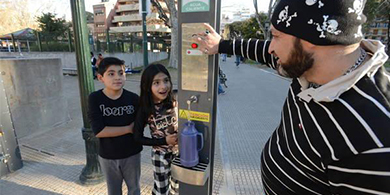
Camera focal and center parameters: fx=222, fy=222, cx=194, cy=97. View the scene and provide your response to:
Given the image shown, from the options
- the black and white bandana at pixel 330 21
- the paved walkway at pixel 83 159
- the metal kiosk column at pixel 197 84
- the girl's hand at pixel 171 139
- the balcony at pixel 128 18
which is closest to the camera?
the black and white bandana at pixel 330 21

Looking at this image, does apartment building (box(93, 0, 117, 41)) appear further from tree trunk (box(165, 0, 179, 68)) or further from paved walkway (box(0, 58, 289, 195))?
paved walkway (box(0, 58, 289, 195))

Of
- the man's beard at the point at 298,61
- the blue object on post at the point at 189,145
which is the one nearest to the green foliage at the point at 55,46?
the blue object on post at the point at 189,145

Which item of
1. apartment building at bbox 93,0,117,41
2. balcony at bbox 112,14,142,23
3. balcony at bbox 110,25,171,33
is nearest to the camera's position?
balcony at bbox 110,25,171,33

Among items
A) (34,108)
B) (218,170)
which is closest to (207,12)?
(218,170)

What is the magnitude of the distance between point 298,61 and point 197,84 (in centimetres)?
80

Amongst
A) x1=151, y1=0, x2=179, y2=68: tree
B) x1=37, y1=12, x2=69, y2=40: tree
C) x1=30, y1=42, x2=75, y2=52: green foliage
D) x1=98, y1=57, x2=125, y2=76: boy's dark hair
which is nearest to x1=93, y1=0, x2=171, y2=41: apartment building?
x1=37, y1=12, x2=69, y2=40: tree

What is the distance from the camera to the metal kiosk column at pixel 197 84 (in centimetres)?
158

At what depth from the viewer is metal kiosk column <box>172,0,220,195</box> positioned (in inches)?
62.3

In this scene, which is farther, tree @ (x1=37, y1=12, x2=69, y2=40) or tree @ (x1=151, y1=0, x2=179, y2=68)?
tree @ (x1=37, y1=12, x2=69, y2=40)

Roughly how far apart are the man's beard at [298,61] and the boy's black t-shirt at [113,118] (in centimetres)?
150

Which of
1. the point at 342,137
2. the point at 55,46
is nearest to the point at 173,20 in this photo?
the point at 55,46

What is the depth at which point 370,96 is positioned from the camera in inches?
34.7

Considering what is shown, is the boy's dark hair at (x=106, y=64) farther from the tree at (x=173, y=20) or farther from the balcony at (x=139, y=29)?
the balcony at (x=139, y=29)

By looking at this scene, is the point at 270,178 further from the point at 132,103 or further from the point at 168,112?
the point at 132,103
